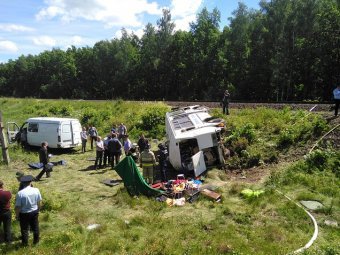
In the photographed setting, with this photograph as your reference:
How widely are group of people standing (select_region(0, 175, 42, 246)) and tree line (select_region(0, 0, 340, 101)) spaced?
33473 millimetres

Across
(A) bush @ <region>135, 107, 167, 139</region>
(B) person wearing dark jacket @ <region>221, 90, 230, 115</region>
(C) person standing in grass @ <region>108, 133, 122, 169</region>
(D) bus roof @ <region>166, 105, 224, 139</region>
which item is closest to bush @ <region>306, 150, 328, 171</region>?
(D) bus roof @ <region>166, 105, 224, 139</region>

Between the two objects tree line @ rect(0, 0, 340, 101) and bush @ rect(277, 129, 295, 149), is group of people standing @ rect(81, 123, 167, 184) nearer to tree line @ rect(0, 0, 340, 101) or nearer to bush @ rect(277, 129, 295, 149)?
bush @ rect(277, 129, 295, 149)

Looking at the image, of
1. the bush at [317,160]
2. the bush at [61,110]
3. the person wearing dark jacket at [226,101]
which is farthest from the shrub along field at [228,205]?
the bush at [61,110]

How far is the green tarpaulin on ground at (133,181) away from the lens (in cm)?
1216

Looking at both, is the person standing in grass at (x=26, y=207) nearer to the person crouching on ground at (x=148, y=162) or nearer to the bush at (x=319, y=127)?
the person crouching on ground at (x=148, y=162)

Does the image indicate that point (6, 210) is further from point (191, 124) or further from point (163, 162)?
point (191, 124)

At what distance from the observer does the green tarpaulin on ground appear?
12.2m

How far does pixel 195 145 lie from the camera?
591 inches

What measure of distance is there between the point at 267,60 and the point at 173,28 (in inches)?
772

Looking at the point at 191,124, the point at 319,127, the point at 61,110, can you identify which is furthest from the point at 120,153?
the point at 61,110

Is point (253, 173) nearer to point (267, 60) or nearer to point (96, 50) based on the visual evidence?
point (267, 60)

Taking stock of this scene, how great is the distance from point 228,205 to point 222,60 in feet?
135

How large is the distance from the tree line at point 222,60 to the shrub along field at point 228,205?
85.4ft

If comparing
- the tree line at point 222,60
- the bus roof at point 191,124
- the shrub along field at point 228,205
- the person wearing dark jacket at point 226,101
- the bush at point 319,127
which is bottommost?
the shrub along field at point 228,205
